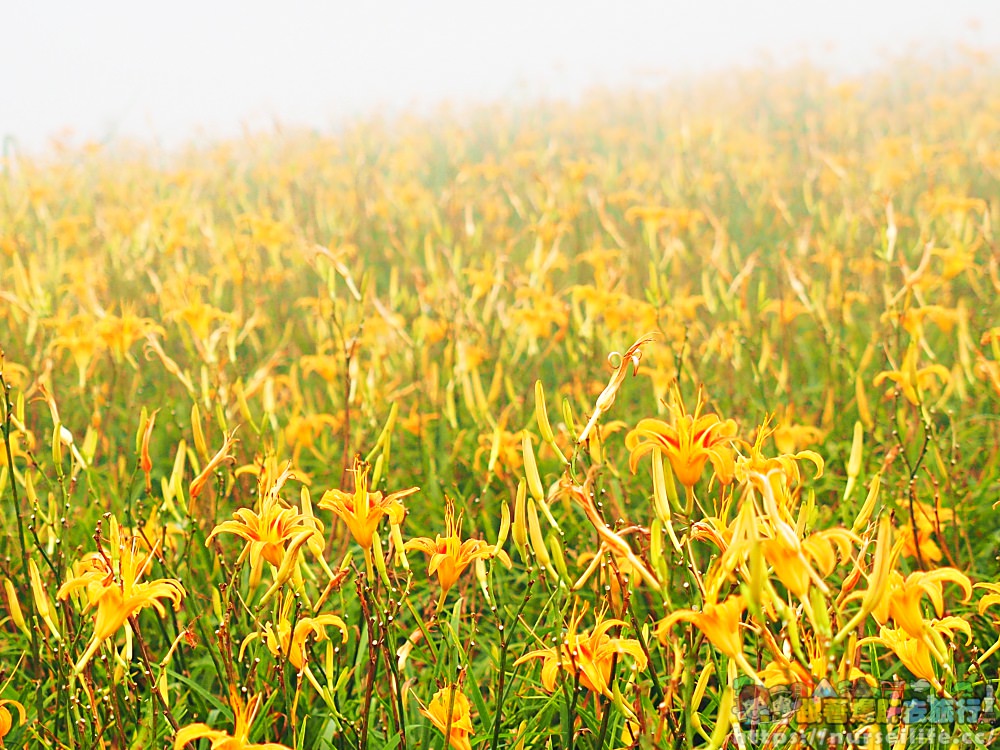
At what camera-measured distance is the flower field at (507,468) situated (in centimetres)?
122

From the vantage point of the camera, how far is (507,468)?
2.49m

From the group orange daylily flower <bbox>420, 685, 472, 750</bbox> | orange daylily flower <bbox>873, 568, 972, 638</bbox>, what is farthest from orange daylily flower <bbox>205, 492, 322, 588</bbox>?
orange daylily flower <bbox>873, 568, 972, 638</bbox>

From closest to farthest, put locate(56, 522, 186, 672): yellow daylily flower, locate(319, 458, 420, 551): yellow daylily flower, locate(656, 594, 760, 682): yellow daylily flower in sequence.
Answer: locate(656, 594, 760, 682): yellow daylily flower, locate(56, 522, 186, 672): yellow daylily flower, locate(319, 458, 420, 551): yellow daylily flower

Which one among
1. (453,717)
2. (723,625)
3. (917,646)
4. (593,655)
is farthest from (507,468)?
(723,625)

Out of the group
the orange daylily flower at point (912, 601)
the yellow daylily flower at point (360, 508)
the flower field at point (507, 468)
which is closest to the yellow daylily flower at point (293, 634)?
the flower field at point (507, 468)

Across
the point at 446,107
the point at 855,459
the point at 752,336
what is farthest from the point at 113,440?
the point at 446,107

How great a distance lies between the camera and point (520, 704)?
1.91 meters

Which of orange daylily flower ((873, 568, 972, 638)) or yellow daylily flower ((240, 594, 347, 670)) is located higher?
orange daylily flower ((873, 568, 972, 638))

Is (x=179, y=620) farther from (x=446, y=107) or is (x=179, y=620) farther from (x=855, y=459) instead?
(x=446, y=107)

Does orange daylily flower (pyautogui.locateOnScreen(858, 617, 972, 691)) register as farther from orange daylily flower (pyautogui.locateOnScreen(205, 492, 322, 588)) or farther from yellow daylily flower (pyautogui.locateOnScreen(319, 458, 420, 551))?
orange daylily flower (pyautogui.locateOnScreen(205, 492, 322, 588))

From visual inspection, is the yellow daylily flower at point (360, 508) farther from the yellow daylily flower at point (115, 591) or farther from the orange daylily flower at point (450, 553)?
the yellow daylily flower at point (115, 591)

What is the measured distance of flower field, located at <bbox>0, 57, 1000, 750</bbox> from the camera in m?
1.22

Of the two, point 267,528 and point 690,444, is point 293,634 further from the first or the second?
point 690,444

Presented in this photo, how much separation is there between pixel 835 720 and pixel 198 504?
1898 millimetres
